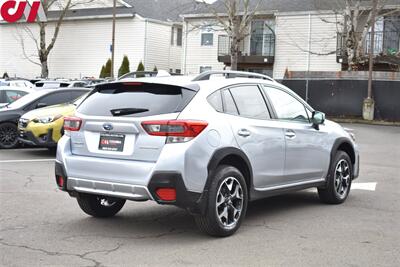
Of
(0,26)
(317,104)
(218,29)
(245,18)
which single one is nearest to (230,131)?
(317,104)

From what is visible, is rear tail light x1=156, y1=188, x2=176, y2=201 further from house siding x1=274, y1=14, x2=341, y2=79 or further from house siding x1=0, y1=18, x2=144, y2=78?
house siding x1=0, y1=18, x2=144, y2=78

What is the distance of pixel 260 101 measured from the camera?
22.7 ft

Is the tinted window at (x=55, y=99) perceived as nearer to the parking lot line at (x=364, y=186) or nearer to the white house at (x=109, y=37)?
the parking lot line at (x=364, y=186)

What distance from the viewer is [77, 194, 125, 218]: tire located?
6.87m

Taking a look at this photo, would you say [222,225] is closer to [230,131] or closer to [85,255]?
[230,131]

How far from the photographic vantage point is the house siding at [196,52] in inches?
1516

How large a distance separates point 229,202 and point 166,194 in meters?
0.82

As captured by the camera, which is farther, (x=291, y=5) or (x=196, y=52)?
(x=196, y=52)

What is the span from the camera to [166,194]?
5641 mm

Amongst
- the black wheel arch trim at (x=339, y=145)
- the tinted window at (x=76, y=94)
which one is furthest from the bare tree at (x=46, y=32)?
the black wheel arch trim at (x=339, y=145)

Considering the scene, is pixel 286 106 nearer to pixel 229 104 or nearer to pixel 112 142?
pixel 229 104

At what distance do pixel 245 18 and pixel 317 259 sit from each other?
27.1 meters

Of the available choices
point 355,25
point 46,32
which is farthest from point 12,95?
point 46,32

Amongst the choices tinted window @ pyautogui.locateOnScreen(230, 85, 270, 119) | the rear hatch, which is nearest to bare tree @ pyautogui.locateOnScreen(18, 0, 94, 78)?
tinted window @ pyautogui.locateOnScreen(230, 85, 270, 119)
